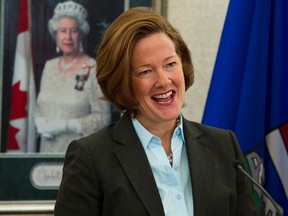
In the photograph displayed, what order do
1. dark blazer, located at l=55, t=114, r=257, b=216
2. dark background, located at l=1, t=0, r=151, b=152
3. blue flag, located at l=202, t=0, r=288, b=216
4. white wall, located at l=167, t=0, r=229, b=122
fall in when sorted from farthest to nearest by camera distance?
1. white wall, located at l=167, t=0, r=229, b=122
2. dark background, located at l=1, t=0, r=151, b=152
3. blue flag, located at l=202, t=0, r=288, b=216
4. dark blazer, located at l=55, t=114, r=257, b=216

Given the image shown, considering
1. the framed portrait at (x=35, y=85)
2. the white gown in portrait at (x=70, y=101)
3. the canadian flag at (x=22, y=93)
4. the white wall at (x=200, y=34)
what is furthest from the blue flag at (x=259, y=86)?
the canadian flag at (x=22, y=93)

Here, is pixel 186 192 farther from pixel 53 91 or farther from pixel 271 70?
pixel 53 91

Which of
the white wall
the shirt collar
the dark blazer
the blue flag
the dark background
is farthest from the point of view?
the white wall

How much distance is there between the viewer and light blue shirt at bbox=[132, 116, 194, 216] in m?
1.38

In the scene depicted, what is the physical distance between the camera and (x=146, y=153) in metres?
1.45

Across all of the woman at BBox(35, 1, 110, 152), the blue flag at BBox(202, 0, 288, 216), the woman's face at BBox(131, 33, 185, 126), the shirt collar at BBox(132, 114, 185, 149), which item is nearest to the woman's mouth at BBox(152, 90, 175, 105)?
the woman's face at BBox(131, 33, 185, 126)

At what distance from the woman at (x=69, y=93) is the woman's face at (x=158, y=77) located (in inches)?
50.9

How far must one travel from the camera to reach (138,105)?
1.44 meters

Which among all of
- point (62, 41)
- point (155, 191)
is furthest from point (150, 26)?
point (62, 41)

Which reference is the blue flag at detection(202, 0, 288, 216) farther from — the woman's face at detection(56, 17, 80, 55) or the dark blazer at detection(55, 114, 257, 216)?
the dark blazer at detection(55, 114, 257, 216)

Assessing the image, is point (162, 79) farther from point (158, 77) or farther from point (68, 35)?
point (68, 35)

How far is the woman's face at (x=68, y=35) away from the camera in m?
2.66

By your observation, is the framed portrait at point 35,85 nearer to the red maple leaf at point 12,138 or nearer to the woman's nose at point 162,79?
the red maple leaf at point 12,138

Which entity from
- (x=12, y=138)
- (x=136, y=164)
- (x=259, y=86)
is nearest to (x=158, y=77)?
(x=136, y=164)
